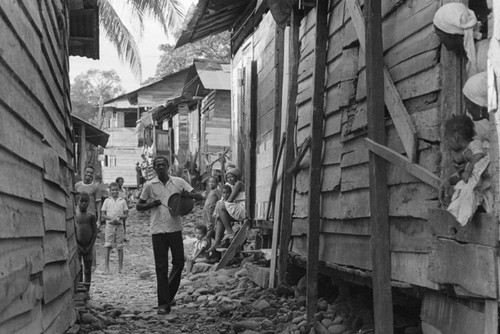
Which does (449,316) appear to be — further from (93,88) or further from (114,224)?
(93,88)

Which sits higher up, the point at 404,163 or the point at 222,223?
the point at 404,163

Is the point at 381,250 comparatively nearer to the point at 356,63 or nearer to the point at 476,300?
the point at 476,300

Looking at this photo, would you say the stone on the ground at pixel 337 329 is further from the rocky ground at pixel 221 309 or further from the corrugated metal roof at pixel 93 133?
the corrugated metal roof at pixel 93 133

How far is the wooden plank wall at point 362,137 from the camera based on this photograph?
4301 mm

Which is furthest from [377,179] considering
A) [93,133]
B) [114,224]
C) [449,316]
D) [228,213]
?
[93,133]

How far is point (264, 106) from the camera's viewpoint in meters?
10.5

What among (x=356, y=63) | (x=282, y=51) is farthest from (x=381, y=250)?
(x=282, y=51)

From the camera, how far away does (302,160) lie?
7484mm

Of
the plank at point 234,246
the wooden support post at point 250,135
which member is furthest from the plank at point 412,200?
the plank at point 234,246

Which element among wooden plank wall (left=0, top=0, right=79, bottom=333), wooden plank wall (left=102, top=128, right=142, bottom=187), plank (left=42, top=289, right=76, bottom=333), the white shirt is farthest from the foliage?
wooden plank wall (left=0, top=0, right=79, bottom=333)

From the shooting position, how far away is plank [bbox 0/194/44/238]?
3113mm

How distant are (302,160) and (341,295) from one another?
158 centimetres

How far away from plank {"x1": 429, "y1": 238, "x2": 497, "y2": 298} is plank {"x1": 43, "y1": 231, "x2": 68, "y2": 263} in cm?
247

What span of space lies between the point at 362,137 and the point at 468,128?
6.46ft
